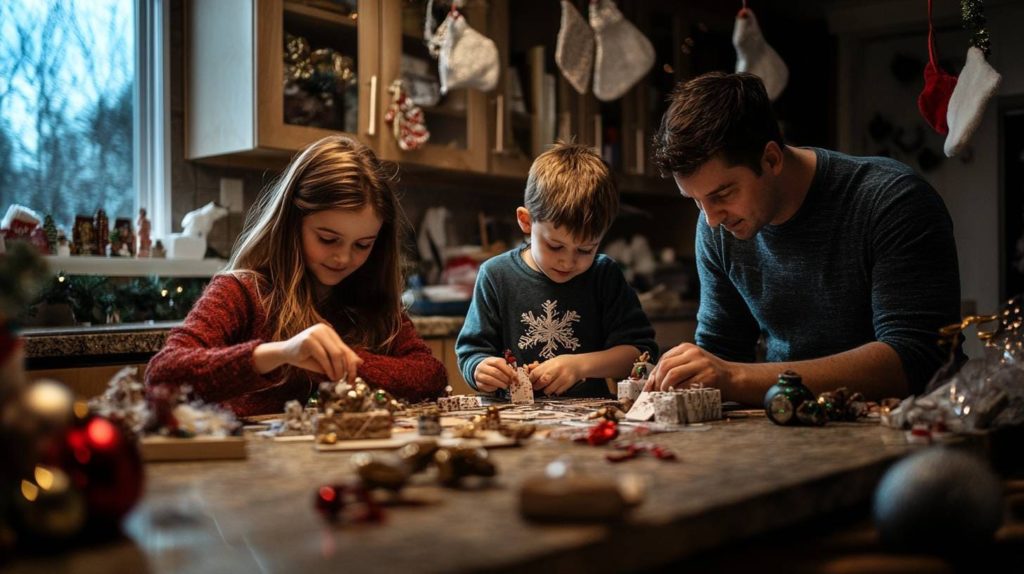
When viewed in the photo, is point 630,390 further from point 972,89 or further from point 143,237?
point 143,237

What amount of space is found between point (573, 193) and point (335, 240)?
0.54 meters

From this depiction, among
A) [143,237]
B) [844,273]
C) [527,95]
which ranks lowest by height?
[844,273]

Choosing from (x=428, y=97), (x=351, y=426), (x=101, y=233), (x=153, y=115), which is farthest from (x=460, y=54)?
(x=351, y=426)

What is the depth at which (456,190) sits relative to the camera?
4160 millimetres

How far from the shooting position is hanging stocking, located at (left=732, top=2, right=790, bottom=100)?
3616mm

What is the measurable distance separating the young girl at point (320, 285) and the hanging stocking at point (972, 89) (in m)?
1.30

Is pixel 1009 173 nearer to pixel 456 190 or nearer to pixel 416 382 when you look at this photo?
pixel 456 190

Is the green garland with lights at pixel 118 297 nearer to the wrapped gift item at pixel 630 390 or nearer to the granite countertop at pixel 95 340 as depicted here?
the granite countertop at pixel 95 340

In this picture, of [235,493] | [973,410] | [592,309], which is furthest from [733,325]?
[235,493]

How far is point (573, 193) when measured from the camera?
2.06m

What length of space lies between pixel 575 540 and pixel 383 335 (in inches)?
51.7

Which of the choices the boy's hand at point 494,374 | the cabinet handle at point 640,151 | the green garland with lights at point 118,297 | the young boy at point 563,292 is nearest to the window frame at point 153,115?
the green garland with lights at point 118,297

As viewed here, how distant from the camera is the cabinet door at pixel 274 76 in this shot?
298 cm

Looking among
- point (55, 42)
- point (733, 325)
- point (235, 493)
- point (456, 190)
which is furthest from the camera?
point (456, 190)
